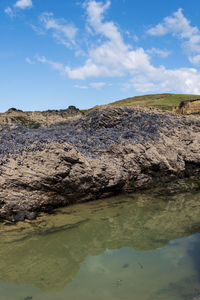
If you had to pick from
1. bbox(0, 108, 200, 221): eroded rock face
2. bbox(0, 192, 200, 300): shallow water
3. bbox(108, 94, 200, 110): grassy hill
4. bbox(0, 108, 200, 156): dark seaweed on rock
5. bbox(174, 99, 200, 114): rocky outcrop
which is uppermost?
bbox(108, 94, 200, 110): grassy hill

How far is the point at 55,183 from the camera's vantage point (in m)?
7.13

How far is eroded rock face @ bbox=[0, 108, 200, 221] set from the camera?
672cm

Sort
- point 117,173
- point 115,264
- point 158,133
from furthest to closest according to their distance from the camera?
point 158,133 → point 117,173 → point 115,264

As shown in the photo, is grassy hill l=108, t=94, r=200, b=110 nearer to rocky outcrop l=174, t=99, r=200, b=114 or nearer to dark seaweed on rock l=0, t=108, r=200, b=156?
rocky outcrop l=174, t=99, r=200, b=114

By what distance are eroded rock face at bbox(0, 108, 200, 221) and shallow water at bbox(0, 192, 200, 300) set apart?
697 mm

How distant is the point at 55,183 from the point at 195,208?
4.16 m

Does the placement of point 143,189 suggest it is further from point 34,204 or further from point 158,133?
point 34,204

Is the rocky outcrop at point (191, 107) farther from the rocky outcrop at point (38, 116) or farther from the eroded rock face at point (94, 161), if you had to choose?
the eroded rock face at point (94, 161)

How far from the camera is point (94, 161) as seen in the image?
26.3 feet

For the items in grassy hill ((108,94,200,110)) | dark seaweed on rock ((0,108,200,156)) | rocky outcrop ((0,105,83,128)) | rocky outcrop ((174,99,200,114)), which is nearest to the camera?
dark seaweed on rock ((0,108,200,156))

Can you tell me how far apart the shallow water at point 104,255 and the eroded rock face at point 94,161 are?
70 centimetres

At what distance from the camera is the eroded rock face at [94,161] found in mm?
6723

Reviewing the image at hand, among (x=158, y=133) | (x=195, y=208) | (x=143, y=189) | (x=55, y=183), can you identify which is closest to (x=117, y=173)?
(x=143, y=189)

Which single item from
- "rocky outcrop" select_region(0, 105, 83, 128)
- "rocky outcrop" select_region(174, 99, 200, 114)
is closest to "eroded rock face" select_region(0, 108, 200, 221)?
"rocky outcrop" select_region(0, 105, 83, 128)
